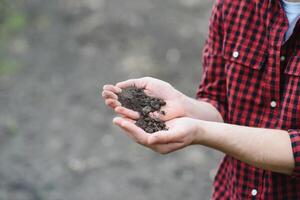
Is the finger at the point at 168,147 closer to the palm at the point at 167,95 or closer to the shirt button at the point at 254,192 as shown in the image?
the palm at the point at 167,95

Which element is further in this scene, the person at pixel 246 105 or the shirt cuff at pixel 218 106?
the shirt cuff at pixel 218 106

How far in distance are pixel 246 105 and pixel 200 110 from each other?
188 millimetres

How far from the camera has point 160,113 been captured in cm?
184

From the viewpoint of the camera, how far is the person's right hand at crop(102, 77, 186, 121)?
71.6 inches

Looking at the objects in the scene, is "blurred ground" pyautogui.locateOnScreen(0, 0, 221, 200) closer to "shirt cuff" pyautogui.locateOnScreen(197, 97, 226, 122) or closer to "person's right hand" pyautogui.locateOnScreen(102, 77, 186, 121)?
"shirt cuff" pyautogui.locateOnScreen(197, 97, 226, 122)

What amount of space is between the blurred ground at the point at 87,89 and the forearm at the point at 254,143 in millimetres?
1903

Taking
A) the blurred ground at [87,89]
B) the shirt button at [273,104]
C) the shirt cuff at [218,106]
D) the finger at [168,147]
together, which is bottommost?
the finger at [168,147]

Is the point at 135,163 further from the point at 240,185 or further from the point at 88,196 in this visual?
the point at 240,185

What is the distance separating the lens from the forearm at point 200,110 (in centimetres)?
190

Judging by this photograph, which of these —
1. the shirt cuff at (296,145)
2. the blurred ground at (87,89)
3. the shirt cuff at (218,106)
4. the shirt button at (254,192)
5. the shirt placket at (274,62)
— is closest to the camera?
the shirt cuff at (296,145)

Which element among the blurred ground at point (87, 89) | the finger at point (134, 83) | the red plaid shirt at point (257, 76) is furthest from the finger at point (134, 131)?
the blurred ground at point (87, 89)

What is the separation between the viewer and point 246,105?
6.03 feet

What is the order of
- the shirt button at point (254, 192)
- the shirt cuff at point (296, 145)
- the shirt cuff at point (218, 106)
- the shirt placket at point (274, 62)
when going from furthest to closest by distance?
the shirt cuff at point (218, 106), the shirt button at point (254, 192), the shirt placket at point (274, 62), the shirt cuff at point (296, 145)

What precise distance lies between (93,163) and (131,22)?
2.25 meters
